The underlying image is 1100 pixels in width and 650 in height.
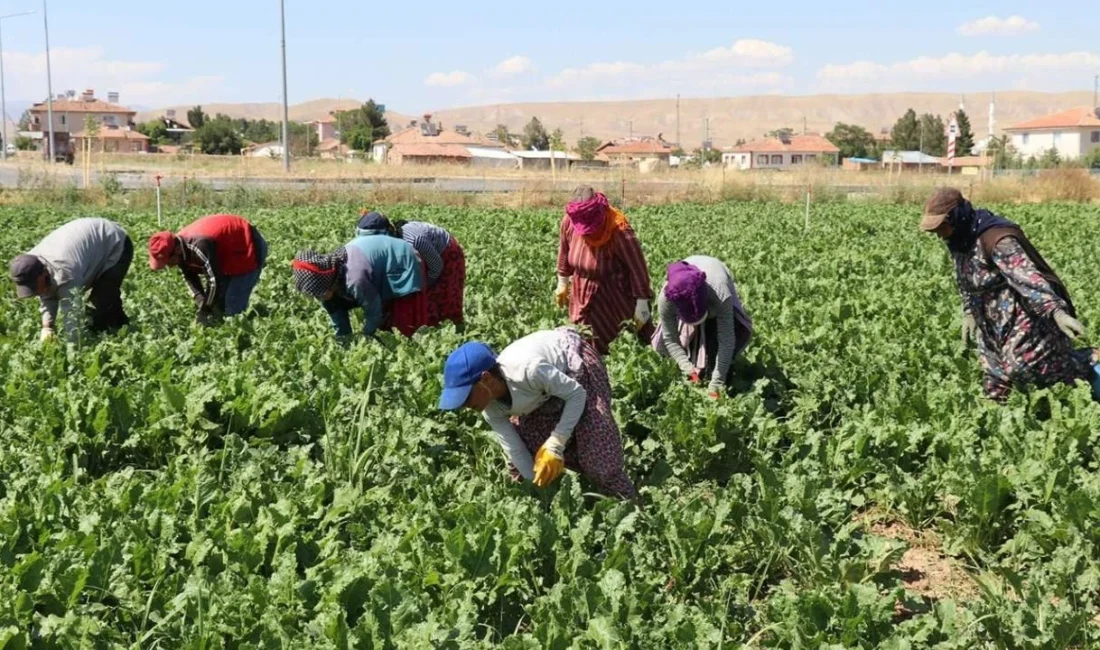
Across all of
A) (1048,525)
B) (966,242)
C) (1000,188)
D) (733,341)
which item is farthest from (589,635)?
(1000,188)

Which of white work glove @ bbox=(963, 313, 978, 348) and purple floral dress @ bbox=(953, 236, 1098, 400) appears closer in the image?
purple floral dress @ bbox=(953, 236, 1098, 400)

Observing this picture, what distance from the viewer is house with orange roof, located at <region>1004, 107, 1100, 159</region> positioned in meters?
107

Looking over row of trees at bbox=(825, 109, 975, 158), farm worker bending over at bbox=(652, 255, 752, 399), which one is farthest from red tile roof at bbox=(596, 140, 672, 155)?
farm worker bending over at bbox=(652, 255, 752, 399)

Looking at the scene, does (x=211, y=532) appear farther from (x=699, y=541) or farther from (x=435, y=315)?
(x=435, y=315)

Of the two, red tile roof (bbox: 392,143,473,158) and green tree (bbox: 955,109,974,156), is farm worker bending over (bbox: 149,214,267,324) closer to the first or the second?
red tile roof (bbox: 392,143,473,158)

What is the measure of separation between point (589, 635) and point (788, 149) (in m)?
106

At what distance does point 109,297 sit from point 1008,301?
19.8 ft

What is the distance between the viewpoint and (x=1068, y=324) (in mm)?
5918

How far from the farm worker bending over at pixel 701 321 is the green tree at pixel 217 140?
8022 cm

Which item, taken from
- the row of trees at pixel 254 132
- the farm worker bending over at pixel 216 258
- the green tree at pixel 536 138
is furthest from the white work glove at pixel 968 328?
the green tree at pixel 536 138

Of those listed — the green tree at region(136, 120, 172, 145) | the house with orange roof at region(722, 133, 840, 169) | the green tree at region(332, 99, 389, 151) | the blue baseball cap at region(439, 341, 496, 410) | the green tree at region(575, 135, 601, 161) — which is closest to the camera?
the blue baseball cap at region(439, 341, 496, 410)

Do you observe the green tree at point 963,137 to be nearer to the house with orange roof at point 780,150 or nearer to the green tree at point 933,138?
the green tree at point 933,138

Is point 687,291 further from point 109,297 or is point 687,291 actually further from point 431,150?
point 431,150

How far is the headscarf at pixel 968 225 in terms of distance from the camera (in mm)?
6148
